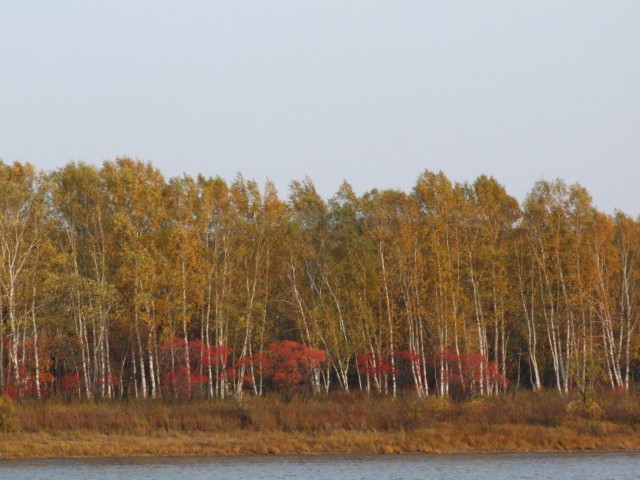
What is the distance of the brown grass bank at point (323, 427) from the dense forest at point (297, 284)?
881cm

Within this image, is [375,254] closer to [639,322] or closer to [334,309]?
[334,309]

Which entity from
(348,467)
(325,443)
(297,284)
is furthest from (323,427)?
(297,284)

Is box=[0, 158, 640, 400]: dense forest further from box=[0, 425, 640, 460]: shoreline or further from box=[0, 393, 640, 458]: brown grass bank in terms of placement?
box=[0, 425, 640, 460]: shoreline

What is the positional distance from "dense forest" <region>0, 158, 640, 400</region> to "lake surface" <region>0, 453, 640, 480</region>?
15.9 m

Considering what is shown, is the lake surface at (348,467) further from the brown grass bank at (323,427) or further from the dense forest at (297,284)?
the dense forest at (297,284)

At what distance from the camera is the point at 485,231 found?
187ft

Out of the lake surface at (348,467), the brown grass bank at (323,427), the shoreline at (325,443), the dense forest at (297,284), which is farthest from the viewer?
the dense forest at (297,284)

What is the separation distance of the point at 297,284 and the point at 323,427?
65.8 feet

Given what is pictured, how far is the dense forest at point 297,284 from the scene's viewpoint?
5256cm

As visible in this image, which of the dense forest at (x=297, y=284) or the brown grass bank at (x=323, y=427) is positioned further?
the dense forest at (x=297, y=284)

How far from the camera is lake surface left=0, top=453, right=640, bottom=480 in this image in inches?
1205

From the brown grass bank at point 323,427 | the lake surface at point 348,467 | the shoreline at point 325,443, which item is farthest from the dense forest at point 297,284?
the lake surface at point 348,467

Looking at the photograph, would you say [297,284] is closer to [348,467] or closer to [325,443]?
[325,443]

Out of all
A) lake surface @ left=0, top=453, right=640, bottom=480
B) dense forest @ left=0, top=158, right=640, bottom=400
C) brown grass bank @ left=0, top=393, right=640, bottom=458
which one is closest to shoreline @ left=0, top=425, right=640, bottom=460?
brown grass bank @ left=0, top=393, right=640, bottom=458
